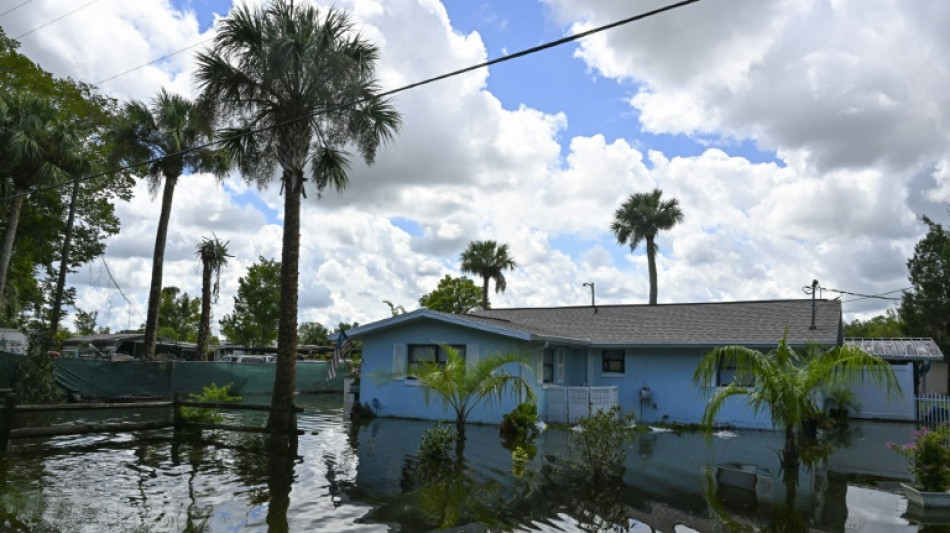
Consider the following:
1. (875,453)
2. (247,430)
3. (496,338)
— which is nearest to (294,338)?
(247,430)

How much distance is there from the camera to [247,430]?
49.2 feet

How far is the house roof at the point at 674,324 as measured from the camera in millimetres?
20172

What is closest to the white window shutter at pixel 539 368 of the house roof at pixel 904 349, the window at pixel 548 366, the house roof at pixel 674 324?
the window at pixel 548 366

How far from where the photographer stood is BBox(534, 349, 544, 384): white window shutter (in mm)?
20219

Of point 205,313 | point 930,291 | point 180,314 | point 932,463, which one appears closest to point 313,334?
point 180,314

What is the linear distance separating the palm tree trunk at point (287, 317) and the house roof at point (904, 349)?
19536 millimetres

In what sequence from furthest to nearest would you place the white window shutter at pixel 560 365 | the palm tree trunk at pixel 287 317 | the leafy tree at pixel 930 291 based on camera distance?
the leafy tree at pixel 930 291 → the white window shutter at pixel 560 365 → the palm tree trunk at pixel 287 317

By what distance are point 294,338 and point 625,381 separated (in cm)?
1202

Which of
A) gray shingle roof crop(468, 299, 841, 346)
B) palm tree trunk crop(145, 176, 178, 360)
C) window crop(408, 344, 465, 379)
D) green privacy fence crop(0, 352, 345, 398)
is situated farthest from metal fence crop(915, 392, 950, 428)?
palm tree trunk crop(145, 176, 178, 360)

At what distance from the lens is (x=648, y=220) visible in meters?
43.6

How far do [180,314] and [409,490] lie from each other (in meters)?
64.6

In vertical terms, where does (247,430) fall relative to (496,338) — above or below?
below

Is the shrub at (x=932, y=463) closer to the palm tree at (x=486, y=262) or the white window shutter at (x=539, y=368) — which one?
the white window shutter at (x=539, y=368)

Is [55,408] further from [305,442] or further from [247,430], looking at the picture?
[305,442]
